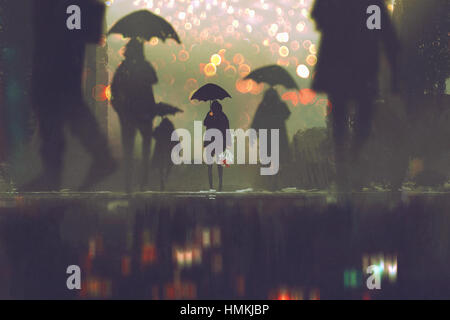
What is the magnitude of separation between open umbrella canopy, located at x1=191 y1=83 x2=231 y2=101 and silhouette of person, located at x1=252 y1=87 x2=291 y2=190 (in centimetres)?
108

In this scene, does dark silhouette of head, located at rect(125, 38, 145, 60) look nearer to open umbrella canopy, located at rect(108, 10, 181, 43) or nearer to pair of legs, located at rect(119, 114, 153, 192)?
open umbrella canopy, located at rect(108, 10, 181, 43)

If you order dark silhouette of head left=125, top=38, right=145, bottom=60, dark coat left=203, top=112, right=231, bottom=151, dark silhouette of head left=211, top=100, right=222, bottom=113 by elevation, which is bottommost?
dark coat left=203, top=112, right=231, bottom=151

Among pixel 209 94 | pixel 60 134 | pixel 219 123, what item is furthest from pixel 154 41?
pixel 60 134

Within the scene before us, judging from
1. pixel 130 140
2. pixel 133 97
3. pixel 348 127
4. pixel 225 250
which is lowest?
pixel 225 250

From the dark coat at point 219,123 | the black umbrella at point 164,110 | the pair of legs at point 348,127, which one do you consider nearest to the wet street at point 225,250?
the dark coat at point 219,123

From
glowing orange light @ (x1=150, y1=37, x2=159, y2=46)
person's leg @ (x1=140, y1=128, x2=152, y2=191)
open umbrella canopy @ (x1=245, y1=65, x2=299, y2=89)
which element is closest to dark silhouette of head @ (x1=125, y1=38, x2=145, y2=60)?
glowing orange light @ (x1=150, y1=37, x2=159, y2=46)

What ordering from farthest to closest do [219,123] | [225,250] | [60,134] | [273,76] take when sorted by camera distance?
[273,76] → [60,134] → [219,123] → [225,250]

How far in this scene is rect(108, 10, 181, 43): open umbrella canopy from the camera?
12.4 meters

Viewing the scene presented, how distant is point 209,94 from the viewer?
41.7ft

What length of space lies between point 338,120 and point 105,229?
7262 millimetres

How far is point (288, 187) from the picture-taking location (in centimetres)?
1382

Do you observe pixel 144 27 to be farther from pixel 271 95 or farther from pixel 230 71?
pixel 271 95

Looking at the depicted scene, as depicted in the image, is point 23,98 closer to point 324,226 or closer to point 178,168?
point 178,168

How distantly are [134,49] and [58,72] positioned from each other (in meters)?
1.81
